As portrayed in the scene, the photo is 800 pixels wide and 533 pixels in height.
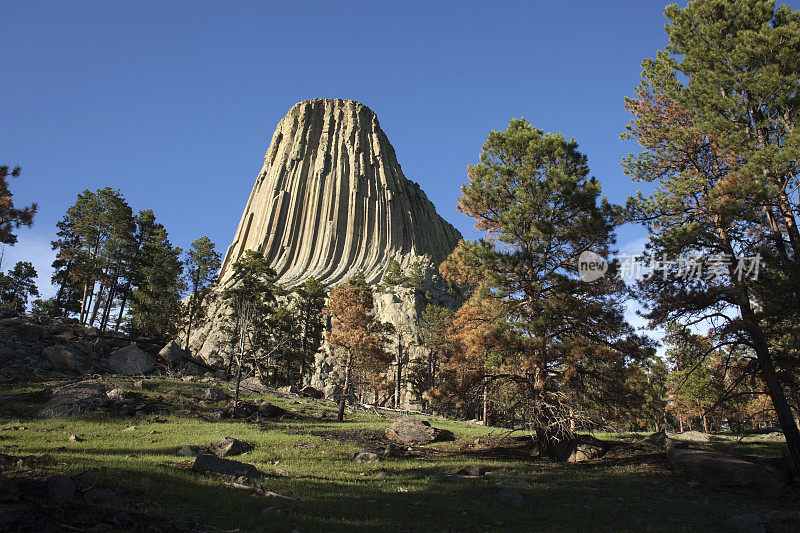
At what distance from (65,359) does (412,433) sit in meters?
20.1

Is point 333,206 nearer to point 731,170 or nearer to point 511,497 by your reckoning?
point 731,170

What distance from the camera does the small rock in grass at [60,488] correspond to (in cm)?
673

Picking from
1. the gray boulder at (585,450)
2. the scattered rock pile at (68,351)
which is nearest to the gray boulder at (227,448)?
the gray boulder at (585,450)

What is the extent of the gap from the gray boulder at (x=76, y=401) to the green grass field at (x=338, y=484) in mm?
675

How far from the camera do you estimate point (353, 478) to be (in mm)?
11602

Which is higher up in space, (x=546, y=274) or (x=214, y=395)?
(x=546, y=274)

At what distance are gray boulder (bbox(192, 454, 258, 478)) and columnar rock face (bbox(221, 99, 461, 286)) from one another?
6739cm

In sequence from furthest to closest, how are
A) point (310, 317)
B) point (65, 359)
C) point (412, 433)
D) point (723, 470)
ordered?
point (310, 317) → point (65, 359) → point (412, 433) → point (723, 470)

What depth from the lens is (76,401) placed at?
727 inches

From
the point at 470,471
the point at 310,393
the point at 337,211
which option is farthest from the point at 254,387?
the point at 337,211

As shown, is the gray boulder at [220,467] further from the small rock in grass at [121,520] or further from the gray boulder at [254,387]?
the gray boulder at [254,387]

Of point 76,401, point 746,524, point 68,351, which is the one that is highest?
point 68,351

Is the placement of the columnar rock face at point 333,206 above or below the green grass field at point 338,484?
above

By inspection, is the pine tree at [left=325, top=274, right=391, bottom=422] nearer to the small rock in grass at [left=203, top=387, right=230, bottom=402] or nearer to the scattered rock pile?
the small rock in grass at [left=203, top=387, right=230, bottom=402]
